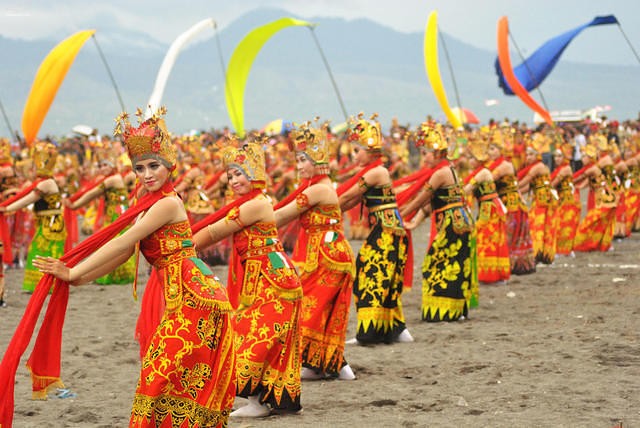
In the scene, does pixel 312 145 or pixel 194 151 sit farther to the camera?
pixel 194 151

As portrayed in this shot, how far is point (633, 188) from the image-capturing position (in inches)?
701

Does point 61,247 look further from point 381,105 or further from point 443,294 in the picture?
point 381,105

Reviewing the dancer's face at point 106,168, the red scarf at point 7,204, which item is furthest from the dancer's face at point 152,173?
the dancer's face at point 106,168

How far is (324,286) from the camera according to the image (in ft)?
21.7

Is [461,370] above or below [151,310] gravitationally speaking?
below

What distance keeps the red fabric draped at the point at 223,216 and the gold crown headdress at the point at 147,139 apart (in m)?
1.04

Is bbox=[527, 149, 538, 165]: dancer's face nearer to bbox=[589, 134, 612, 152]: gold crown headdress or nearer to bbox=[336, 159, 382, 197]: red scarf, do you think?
bbox=[589, 134, 612, 152]: gold crown headdress

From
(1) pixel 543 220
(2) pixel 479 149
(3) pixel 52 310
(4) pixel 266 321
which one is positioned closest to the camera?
(3) pixel 52 310

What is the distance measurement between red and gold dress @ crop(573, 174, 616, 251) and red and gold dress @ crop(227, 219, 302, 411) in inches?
412

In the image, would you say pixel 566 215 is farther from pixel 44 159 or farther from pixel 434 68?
pixel 44 159

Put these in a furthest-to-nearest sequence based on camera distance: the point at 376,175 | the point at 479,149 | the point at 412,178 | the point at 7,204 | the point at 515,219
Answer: the point at 515,219 → the point at 479,149 → the point at 7,204 → the point at 412,178 → the point at 376,175

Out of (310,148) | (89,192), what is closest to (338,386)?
(310,148)

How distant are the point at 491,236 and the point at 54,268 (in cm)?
814

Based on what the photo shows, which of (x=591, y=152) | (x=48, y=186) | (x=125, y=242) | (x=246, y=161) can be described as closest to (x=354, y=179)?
(x=246, y=161)
